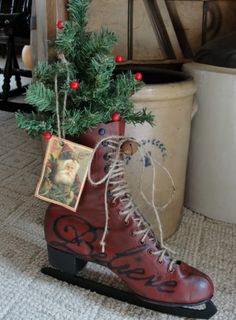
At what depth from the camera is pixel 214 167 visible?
0.73m

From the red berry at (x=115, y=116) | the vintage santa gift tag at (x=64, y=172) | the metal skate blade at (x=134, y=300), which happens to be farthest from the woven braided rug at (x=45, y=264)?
the red berry at (x=115, y=116)

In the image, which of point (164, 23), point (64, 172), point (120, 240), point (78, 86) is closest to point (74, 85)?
point (78, 86)

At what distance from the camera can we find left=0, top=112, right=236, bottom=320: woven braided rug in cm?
51

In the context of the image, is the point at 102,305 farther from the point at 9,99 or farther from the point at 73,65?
the point at 9,99

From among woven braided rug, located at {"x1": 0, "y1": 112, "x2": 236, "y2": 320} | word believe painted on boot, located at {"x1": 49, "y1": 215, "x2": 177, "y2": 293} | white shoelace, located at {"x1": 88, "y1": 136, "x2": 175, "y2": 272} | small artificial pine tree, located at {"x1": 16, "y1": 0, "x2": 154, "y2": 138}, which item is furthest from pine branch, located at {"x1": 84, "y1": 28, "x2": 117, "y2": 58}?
woven braided rug, located at {"x1": 0, "y1": 112, "x2": 236, "y2": 320}

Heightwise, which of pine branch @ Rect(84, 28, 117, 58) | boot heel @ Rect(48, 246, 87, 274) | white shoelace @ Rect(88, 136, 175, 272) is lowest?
boot heel @ Rect(48, 246, 87, 274)

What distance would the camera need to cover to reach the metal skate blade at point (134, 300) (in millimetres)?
490

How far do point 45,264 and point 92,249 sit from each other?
0.13m

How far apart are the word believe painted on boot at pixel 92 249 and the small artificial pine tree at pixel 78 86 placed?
0.13 m

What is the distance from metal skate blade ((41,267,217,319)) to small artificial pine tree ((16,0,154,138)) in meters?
0.22

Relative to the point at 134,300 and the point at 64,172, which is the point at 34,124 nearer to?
the point at 64,172

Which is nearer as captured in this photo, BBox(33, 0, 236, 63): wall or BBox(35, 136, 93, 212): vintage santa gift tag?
BBox(35, 136, 93, 212): vintage santa gift tag

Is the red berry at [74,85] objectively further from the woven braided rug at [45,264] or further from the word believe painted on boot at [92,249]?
the woven braided rug at [45,264]

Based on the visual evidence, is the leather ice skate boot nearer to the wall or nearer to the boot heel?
the boot heel
